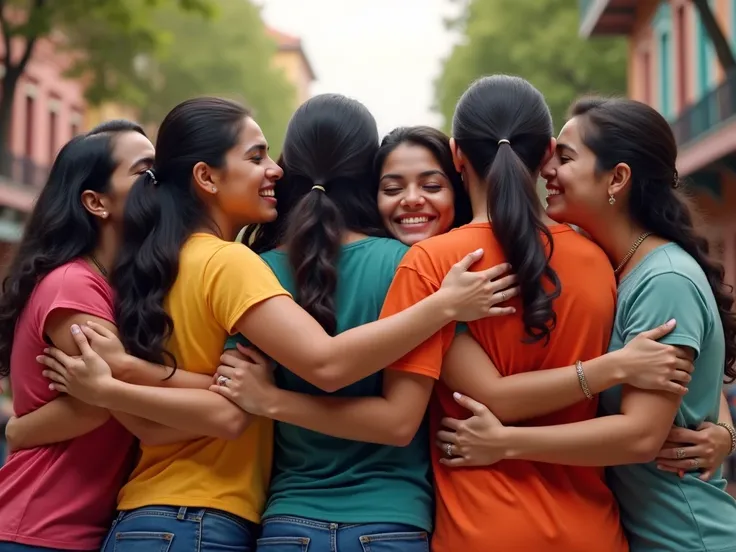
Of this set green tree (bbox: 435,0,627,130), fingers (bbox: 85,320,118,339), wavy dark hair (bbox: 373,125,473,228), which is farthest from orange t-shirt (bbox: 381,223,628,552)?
green tree (bbox: 435,0,627,130)

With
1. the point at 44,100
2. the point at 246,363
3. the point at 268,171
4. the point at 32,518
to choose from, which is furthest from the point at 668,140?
the point at 44,100

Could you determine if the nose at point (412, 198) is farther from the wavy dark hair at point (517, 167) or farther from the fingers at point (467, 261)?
the fingers at point (467, 261)

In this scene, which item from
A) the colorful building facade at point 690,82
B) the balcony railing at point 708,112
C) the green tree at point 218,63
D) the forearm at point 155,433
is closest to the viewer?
the forearm at point 155,433

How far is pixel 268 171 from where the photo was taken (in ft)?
11.4

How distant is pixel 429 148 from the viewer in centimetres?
351

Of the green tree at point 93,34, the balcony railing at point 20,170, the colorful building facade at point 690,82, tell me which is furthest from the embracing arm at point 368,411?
the balcony railing at point 20,170

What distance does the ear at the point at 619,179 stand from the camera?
129 inches

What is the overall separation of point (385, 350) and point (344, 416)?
0.24m

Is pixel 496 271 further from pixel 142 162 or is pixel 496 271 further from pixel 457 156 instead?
pixel 142 162

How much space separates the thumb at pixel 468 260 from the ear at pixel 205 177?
2.96 ft

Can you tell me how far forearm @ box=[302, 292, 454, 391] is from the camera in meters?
2.94

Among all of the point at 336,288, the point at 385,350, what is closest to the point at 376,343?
the point at 385,350

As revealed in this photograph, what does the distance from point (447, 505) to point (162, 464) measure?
2.86ft

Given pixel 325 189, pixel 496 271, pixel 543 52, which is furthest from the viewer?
pixel 543 52
